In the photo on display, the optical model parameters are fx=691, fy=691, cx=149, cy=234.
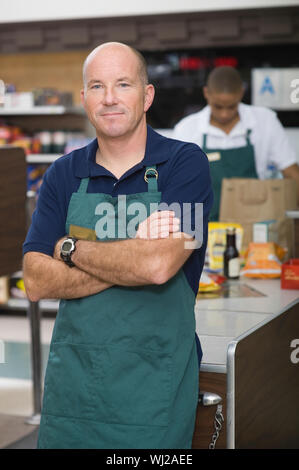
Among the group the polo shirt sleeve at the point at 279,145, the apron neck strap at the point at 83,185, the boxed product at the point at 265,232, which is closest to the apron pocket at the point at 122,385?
the apron neck strap at the point at 83,185

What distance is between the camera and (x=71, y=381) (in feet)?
5.97

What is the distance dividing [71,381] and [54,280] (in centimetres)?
27

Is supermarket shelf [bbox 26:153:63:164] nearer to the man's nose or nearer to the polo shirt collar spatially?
the polo shirt collar

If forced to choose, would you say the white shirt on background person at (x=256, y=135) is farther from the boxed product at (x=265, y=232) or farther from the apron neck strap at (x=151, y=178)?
the apron neck strap at (x=151, y=178)

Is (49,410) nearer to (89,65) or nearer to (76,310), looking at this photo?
(76,310)

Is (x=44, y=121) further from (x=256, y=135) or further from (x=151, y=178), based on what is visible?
(x=151, y=178)

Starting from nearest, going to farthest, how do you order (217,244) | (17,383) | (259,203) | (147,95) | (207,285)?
(147,95), (207,285), (217,244), (259,203), (17,383)

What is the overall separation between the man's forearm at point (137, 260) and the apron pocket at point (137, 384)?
185 mm

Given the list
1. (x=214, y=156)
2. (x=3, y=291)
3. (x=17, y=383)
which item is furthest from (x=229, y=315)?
(x=3, y=291)

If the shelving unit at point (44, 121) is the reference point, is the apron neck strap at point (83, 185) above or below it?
below

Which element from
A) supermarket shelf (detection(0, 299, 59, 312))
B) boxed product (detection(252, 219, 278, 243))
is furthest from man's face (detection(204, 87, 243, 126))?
supermarket shelf (detection(0, 299, 59, 312))

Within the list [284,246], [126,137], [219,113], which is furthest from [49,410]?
[219,113]

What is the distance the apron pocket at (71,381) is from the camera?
1.79m

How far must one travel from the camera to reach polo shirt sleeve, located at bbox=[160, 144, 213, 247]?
181 centimetres
